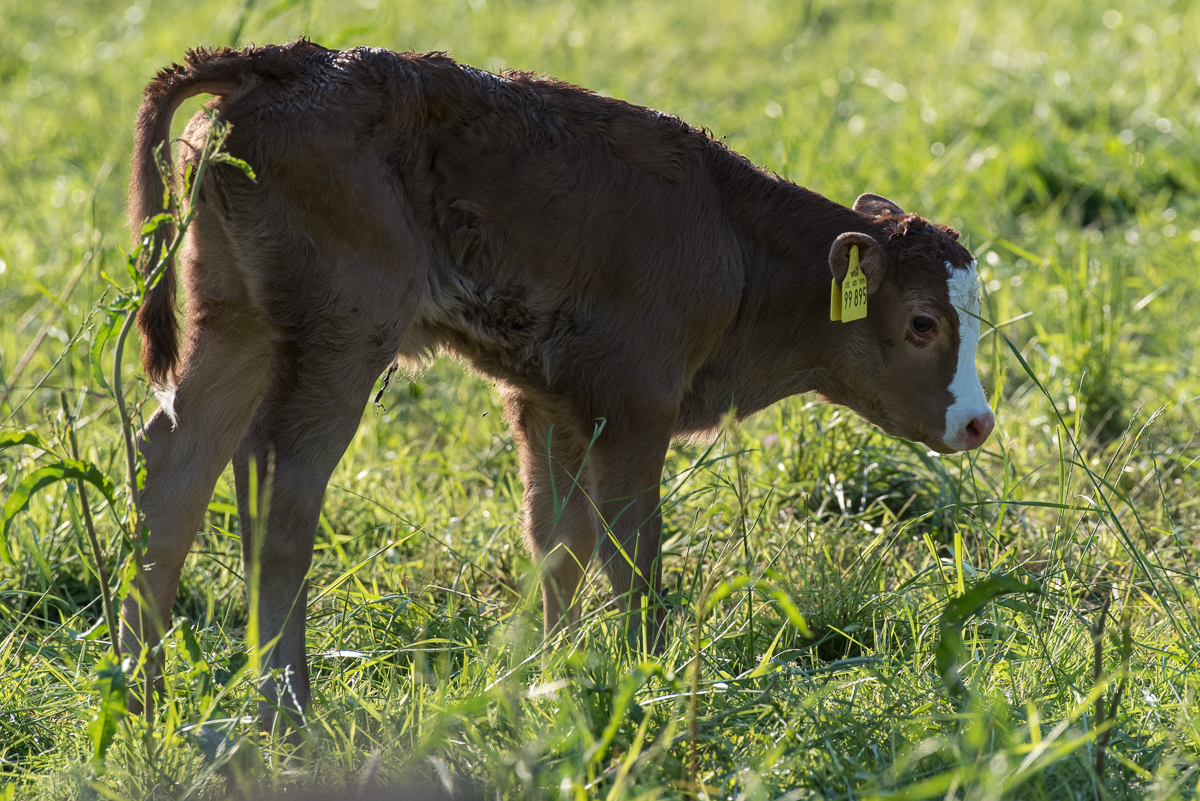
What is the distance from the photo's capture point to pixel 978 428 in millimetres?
3539

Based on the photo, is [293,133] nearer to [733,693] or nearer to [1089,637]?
[733,693]

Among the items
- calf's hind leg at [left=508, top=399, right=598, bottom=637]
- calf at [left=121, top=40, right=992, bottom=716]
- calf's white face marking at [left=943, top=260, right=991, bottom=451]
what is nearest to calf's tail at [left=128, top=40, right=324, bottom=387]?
calf at [left=121, top=40, right=992, bottom=716]

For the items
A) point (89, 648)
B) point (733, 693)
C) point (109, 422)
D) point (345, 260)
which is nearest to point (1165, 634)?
point (733, 693)

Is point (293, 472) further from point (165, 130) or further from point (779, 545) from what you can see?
point (779, 545)

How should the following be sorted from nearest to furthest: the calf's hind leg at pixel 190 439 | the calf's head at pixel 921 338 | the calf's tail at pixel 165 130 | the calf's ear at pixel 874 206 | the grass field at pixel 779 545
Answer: the grass field at pixel 779 545 → the calf's tail at pixel 165 130 → the calf's hind leg at pixel 190 439 → the calf's head at pixel 921 338 → the calf's ear at pixel 874 206

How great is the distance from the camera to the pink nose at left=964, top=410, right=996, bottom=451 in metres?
3.53

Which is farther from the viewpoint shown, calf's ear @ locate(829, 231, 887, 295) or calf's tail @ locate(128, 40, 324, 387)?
calf's ear @ locate(829, 231, 887, 295)

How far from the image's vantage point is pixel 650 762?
2.44 meters

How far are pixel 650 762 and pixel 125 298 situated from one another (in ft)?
4.69

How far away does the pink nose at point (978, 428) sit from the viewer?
11.6 feet

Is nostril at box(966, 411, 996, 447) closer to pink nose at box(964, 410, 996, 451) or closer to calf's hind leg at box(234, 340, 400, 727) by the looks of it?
pink nose at box(964, 410, 996, 451)

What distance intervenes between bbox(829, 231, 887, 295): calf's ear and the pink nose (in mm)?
514

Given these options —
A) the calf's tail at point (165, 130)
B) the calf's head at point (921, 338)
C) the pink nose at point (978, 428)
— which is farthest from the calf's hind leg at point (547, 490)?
the pink nose at point (978, 428)

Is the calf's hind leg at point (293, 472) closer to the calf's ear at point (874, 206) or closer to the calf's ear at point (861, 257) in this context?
the calf's ear at point (861, 257)
